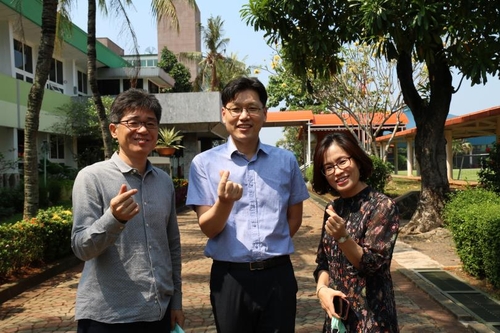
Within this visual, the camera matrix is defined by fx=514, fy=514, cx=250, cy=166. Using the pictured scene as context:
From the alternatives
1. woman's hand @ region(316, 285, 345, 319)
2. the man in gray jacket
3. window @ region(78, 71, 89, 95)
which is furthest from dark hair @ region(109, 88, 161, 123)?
window @ region(78, 71, 89, 95)

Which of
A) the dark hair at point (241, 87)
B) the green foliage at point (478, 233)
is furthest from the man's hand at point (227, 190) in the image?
the green foliage at point (478, 233)

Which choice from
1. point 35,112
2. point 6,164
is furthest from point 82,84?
point 35,112

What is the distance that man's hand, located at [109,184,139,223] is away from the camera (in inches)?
81.7

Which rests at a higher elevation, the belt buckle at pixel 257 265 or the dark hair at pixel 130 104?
the dark hair at pixel 130 104

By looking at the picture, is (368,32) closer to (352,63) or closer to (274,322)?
(274,322)

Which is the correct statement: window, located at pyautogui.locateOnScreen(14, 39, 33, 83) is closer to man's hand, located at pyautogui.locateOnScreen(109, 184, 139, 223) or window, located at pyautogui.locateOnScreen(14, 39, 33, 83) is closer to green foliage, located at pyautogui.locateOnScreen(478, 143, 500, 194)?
green foliage, located at pyautogui.locateOnScreen(478, 143, 500, 194)

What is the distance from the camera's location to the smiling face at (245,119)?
8.57 feet

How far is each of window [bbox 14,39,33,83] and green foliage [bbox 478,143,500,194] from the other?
15.1 m

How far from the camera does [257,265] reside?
2504 millimetres

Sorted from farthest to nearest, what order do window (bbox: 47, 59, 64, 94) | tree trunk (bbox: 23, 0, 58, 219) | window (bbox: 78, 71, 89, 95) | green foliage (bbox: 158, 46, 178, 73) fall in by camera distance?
green foliage (bbox: 158, 46, 178, 73)
window (bbox: 78, 71, 89, 95)
window (bbox: 47, 59, 64, 94)
tree trunk (bbox: 23, 0, 58, 219)

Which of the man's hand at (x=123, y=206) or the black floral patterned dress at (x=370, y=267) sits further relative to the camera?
the black floral patterned dress at (x=370, y=267)

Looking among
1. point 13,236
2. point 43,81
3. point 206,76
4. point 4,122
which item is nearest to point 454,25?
point 43,81

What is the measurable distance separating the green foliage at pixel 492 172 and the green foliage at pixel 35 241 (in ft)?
26.4

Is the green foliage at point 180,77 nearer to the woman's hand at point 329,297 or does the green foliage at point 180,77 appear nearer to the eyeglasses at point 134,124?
the eyeglasses at point 134,124
